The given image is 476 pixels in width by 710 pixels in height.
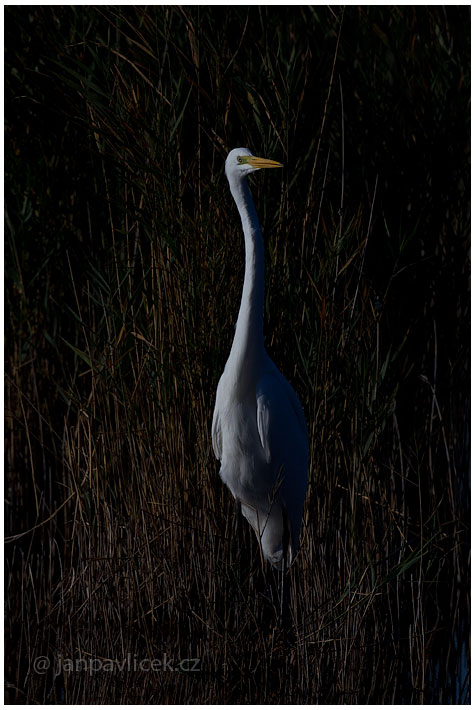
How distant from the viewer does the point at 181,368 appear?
7.47 ft

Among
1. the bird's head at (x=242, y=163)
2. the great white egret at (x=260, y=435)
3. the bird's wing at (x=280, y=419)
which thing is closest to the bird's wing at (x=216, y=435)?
the great white egret at (x=260, y=435)

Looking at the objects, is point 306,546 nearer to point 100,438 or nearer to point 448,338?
point 100,438

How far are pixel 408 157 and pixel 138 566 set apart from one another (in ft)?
4.88

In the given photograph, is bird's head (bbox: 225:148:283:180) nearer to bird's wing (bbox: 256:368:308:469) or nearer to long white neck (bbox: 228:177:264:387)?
long white neck (bbox: 228:177:264:387)

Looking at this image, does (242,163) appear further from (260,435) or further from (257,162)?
(260,435)

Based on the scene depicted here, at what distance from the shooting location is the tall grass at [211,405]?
2.22 metres

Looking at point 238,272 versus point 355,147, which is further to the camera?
point 355,147

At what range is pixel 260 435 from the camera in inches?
91.4

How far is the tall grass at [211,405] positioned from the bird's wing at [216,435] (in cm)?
4

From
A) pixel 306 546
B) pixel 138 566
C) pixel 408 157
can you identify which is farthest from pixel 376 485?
pixel 408 157

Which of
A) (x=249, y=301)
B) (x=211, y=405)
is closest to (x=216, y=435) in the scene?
(x=211, y=405)

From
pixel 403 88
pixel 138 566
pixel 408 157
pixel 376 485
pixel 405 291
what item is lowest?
pixel 138 566

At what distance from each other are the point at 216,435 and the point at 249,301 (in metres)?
0.39

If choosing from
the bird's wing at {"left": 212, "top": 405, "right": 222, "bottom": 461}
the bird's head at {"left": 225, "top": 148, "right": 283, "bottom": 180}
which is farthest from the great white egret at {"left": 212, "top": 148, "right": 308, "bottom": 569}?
the bird's head at {"left": 225, "top": 148, "right": 283, "bottom": 180}
